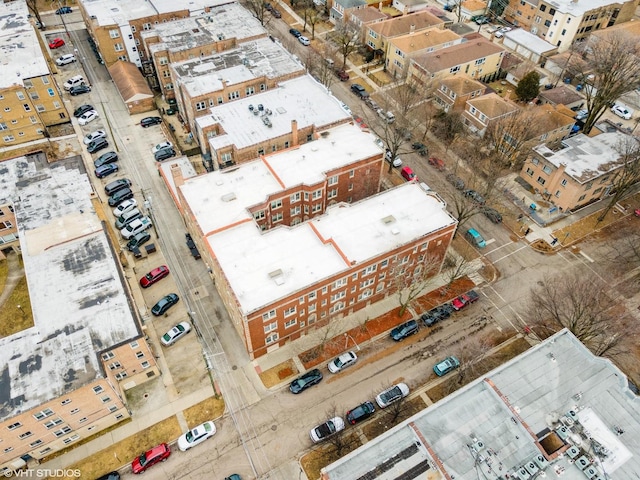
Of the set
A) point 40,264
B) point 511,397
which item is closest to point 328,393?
point 511,397

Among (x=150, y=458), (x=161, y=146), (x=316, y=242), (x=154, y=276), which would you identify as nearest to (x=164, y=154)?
(x=161, y=146)

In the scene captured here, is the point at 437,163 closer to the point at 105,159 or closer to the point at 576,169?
the point at 576,169

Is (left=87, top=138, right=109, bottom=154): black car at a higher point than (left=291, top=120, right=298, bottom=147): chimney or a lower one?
lower

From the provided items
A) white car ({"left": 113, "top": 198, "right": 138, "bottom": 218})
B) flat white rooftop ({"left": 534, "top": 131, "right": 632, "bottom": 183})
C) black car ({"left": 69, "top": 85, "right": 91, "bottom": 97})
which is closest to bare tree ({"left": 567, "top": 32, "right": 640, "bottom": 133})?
flat white rooftop ({"left": 534, "top": 131, "right": 632, "bottom": 183})

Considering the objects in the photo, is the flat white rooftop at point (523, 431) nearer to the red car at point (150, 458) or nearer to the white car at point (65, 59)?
the red car at point (150, 458)

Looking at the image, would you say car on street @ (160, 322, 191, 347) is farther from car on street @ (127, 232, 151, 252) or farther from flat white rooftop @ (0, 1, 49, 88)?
flat white rooftop @ (0, 1, 49, 88)

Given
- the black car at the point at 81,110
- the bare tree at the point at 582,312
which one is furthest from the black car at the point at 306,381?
the black car at the point at 81,110
